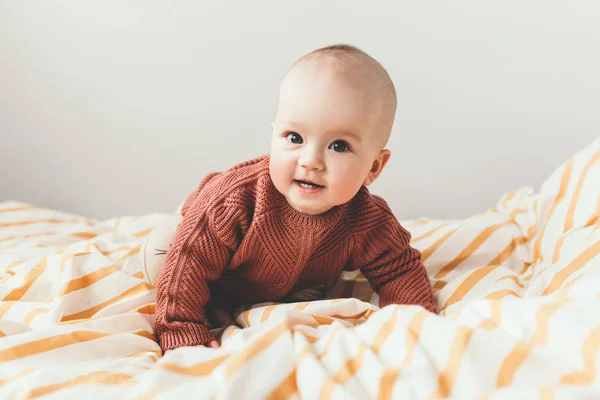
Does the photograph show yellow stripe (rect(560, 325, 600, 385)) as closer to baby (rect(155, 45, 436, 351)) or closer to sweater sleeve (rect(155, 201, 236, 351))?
baby (rect(155, 45, 436, 351))

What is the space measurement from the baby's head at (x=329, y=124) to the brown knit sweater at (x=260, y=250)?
7cm

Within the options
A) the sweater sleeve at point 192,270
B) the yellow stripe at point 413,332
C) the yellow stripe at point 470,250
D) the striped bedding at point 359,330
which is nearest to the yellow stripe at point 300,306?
the striped bedding at point 359,330

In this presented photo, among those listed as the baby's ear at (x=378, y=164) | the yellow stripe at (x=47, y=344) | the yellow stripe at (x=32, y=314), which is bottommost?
the yellow stripe at (x=32, y=314)

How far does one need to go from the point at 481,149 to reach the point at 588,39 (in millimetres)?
345

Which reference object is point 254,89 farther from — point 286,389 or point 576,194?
point 286,389

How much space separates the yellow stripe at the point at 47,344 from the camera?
2.66 feet

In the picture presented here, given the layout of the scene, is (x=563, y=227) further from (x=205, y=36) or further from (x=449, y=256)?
(x=205, y=36)

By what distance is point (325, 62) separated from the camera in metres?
0.88

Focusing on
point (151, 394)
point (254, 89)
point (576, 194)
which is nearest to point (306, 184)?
point (151, 394)

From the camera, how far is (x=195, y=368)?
0.78 meters

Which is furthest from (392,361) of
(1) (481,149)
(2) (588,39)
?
(2) (588,39)

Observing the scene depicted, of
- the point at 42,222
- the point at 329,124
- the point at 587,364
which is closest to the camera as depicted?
the point at 587,364

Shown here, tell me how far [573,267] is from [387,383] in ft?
1.56

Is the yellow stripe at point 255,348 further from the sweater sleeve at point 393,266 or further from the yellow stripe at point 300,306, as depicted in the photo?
the sweater sleeve at point 393,266
